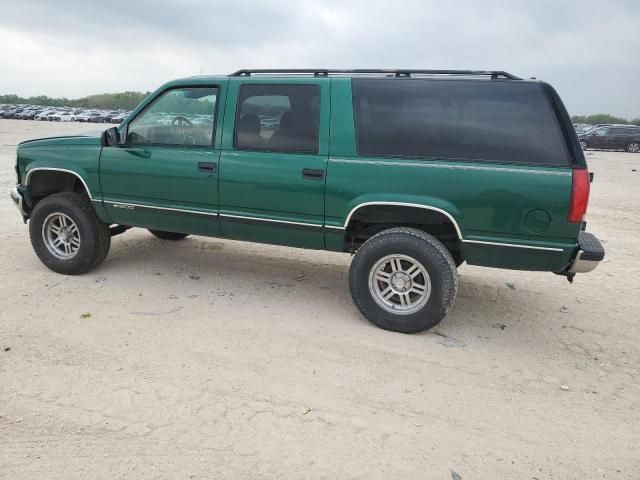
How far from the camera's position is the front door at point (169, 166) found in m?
4.41

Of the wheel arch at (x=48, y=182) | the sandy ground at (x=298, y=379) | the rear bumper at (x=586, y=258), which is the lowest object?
the sandy ground at (x=298, y=379)

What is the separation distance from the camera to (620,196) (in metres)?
11.8

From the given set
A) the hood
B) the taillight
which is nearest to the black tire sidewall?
the hood

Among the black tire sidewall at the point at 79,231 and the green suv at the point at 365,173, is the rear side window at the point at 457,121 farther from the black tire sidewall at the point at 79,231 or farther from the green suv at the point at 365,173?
the black tire sidewall at the point at 79,231

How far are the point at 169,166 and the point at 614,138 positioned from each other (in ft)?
101

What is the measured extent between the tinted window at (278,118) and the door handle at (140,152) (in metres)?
0.91

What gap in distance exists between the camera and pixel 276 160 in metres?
4.14

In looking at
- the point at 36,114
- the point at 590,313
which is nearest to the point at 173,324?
the point at 590,313

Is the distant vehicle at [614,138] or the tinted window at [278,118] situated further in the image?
the distant vehicle at [614,138]

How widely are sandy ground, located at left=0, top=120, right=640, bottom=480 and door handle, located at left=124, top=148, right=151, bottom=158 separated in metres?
1.26

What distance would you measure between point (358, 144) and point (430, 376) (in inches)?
72.5

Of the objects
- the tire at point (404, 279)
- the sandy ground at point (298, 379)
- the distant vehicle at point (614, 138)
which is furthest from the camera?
the distant vehicle at point (614, 138)

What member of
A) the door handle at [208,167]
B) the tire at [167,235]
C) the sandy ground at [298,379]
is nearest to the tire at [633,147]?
the sandy ground at [298,379]

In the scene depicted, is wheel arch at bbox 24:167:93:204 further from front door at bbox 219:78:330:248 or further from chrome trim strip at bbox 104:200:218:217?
front door at bbox 219:78:330:248
